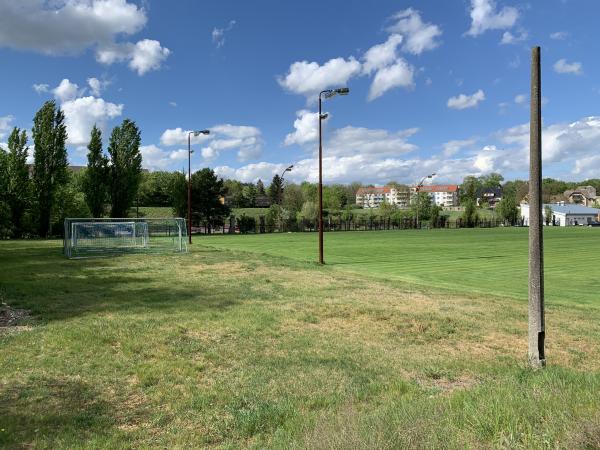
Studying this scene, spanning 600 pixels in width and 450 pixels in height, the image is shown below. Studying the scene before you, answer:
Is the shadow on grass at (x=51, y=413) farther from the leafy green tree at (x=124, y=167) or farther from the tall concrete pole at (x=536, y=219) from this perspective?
the leafy green tree at (x=124, y=167)

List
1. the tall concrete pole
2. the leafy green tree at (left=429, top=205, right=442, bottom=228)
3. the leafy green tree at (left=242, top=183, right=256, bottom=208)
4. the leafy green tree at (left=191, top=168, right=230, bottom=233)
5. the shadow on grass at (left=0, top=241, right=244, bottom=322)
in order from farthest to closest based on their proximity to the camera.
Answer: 1. the leafy green tree at (left=242, top=183, right=256, bottom=208)
2. the leafy green tree at (left=429, top=205, right=442, bottom=228)
3. the leafy green tree at (left=191, top=168, right=230, bottom=233)
4. the shadow on grass at (left=0, top=241, right=244, bottom=322)
5. the tall concrete pole

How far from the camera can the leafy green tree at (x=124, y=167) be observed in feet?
186

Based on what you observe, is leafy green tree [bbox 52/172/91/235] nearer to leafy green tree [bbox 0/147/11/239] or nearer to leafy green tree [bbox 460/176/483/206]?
leafy green tree [bbox 0/147/11/239]

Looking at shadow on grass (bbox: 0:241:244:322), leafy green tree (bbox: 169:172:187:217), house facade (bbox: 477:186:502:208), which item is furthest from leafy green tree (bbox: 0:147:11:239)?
house facade (bbox: 477:186:502:208)

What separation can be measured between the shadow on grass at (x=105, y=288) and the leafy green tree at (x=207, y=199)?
4536 cm

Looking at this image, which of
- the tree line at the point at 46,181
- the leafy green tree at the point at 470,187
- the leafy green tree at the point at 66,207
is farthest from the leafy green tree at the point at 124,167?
the leafy green tree at the point at 470,187

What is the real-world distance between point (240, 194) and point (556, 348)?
407ft

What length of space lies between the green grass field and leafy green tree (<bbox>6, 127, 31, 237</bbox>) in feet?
135

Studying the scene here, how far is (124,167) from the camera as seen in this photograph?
57.0 meters

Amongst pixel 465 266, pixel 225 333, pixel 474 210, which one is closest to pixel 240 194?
pixel 474 210

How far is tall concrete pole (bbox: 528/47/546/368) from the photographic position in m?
5.84

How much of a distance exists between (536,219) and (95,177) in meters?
57.1

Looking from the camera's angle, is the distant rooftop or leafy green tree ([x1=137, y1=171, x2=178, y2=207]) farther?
the distant rooftop

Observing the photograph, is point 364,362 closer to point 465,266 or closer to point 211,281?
point 211,281
